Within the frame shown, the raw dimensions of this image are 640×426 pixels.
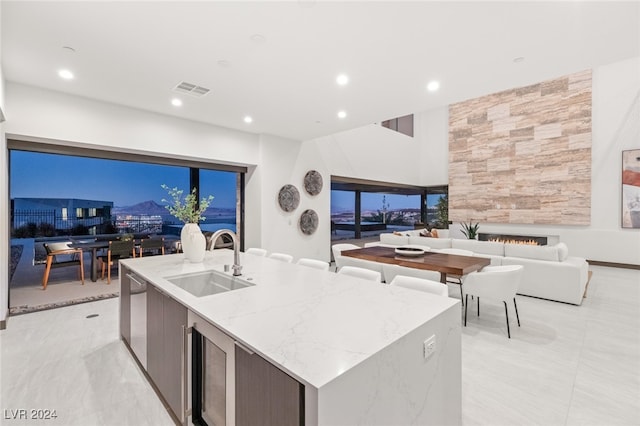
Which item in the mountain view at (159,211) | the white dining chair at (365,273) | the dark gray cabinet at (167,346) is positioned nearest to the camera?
the dark gray cabinet at (167,346)

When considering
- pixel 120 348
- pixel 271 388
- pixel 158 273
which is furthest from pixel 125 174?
pixel 271 388

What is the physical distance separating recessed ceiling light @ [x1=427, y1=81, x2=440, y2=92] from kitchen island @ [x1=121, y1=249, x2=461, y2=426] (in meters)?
2.67

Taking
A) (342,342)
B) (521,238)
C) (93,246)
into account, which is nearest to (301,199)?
(93,246)

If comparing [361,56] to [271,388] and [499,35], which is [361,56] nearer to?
[499,35]

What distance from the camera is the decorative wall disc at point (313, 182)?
656 centimetres

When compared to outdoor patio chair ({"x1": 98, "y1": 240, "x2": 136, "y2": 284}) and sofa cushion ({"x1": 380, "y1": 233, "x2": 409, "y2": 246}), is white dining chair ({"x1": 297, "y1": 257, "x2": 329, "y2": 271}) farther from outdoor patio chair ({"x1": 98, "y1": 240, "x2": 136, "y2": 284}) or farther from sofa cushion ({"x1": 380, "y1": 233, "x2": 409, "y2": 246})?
outdoor patio chair ({"x1": 98, "y1": 240, "x2": 136, "y2": 284})

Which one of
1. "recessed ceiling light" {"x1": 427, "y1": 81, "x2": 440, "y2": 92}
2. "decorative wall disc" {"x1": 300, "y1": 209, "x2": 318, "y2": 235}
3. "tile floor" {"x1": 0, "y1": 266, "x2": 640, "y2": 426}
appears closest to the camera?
"tile floor" {"x1": 0, "y1": 266, "x2": 640, "y2": 426}

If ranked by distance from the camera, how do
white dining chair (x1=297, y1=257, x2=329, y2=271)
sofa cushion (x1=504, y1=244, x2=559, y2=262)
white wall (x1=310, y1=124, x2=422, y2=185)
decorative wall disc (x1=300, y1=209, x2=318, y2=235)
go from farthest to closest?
1. white wall (x1=310, y1=124, x2=422, y2=185)
2. decorative wall disc (x1=300, y1=209, x2=318, y2=235)
3. sofa cushion (x1=504, y1=244, x2=559, y2=262)
4. white dining chair (x1=297, y1=257, x2=329, y2=271)

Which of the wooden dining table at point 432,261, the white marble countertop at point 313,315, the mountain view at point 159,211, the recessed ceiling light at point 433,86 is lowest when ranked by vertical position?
the wooden dining table at point 432,261

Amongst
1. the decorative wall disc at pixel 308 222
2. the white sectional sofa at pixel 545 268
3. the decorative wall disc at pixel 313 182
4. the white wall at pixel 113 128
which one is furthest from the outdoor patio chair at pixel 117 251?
the white sectional sofa at pixel 545 268

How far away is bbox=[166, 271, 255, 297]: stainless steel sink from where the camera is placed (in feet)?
7.71

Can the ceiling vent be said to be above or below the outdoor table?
above

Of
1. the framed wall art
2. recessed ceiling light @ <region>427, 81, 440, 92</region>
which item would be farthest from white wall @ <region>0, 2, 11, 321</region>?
the framed wall art

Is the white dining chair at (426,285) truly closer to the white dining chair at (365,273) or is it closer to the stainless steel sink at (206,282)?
the white dining chair at (365,273)
